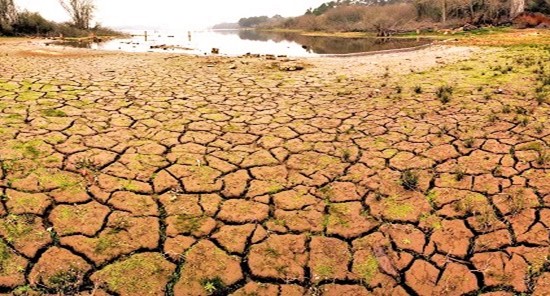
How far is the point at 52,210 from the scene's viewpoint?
8.92 feet

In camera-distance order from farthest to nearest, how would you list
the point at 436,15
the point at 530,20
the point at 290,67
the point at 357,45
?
the point at 436,15 → the point at 530,20 → the point at 357,45 → the point at 290,67

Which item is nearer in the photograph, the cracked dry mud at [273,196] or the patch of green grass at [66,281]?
the patch of green grass at [66,281]

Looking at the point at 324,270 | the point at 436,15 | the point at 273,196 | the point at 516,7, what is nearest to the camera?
the point at 324,270

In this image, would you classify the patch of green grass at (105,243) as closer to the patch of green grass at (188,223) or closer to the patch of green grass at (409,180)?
the patch of green grass at (188,223)

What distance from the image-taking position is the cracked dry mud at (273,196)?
2.30 metres

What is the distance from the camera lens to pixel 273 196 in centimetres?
309

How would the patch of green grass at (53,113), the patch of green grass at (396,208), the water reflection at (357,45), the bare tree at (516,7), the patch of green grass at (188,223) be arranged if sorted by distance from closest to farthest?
the patch of green grass at (188,223)
the patch of green grass at (396,208)
the patch of green grass at (53,113)
the water reflection at (357,45)
the bare tree at (516,7)

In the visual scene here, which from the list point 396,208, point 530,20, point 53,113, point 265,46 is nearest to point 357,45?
point 265,46

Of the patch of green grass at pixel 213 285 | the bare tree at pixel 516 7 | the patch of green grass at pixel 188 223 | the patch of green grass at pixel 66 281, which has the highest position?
the bare tree at pixel 516 7

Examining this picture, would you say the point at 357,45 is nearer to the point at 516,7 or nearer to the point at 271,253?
the point at 271,253

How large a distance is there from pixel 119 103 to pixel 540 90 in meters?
6.38

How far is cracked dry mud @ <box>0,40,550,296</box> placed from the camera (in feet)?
7.54

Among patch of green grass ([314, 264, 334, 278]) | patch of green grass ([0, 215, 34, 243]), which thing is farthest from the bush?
patch of green grass ([0, 215, 34, 243])

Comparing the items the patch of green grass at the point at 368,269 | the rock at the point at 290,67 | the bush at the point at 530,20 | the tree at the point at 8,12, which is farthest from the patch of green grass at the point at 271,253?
the tree at the point at 8,12
